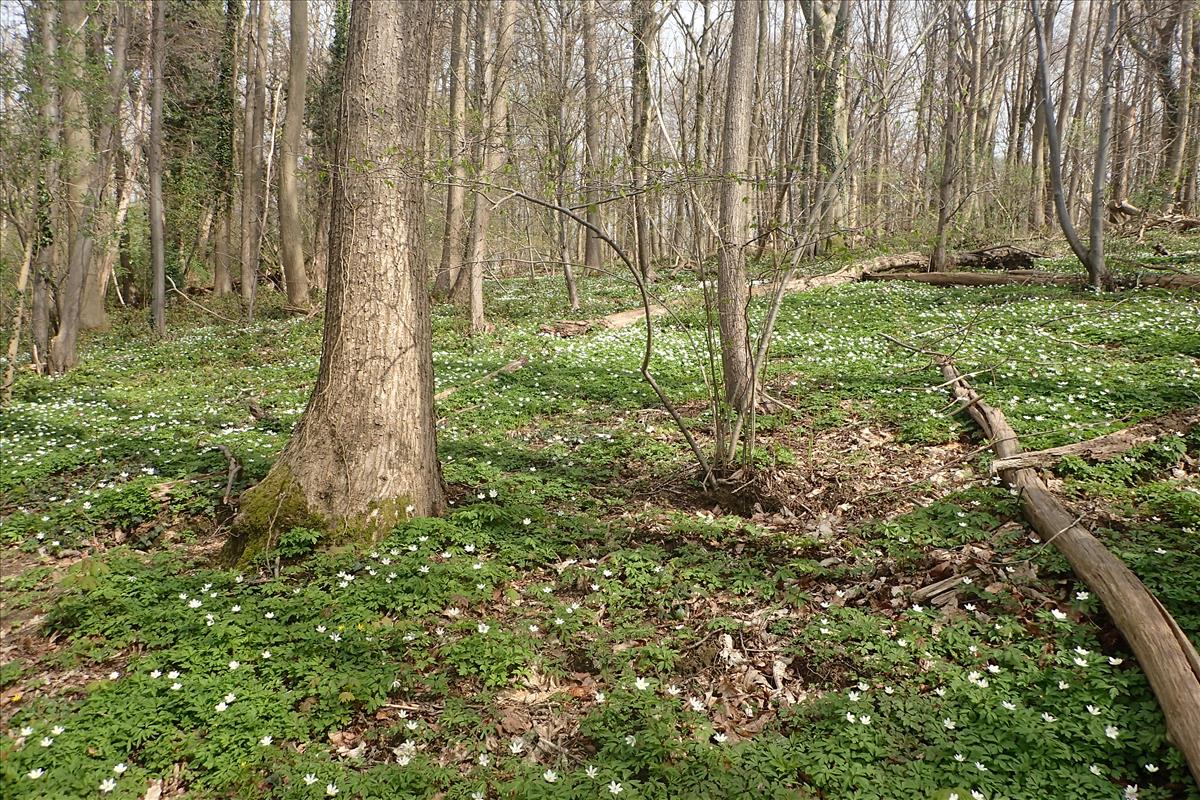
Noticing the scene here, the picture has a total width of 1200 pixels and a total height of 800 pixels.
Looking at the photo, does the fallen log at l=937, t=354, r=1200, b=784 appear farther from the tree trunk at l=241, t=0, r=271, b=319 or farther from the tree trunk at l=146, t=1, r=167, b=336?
the tree trunk at l=146, t=1, r=167, b=336

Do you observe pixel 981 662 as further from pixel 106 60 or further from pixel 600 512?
pixel 106 60

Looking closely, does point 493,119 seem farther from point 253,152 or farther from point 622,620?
point 622,620

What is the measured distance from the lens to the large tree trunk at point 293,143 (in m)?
17.8

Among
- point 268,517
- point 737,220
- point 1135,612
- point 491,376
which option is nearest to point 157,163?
point 491,376

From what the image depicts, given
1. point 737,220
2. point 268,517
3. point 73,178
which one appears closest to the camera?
point 268,517

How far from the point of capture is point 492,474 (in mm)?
6230

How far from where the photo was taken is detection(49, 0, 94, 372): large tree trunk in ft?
41.8

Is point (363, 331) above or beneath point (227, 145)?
beneath

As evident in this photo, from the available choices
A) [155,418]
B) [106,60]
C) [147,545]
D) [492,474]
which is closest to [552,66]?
[106,60]

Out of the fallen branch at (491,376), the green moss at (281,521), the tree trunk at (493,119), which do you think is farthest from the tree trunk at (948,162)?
the green moss at (281,521)

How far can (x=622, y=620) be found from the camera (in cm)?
428

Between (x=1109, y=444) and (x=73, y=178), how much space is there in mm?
16810

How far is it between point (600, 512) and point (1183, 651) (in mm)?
3690

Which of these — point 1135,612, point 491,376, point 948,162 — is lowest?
point 1135,612
